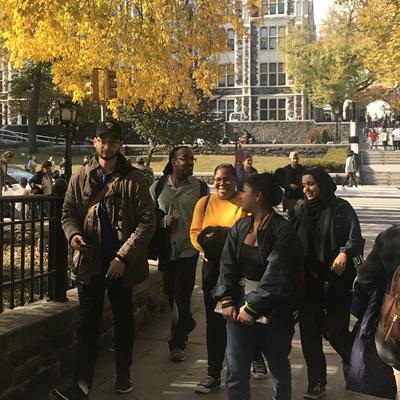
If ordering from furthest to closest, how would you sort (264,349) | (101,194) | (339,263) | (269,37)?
(269,37), (339,263), (101,194), (264,349)

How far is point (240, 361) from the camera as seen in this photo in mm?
3666

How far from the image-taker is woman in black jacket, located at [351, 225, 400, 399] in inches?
125

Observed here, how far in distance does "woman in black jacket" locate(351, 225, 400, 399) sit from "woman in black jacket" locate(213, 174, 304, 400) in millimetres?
388

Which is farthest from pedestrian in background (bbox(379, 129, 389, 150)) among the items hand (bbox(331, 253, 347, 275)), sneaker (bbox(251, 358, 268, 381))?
hand (bbox(331, 253, 347, 275))

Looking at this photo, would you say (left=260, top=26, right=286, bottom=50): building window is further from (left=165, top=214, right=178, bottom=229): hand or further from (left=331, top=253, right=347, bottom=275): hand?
(left=331, top=253, right=347, bottom=275): hand

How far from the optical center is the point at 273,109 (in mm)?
67125

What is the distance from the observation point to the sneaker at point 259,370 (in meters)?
4.96

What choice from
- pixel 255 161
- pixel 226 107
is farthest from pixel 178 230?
pixel 226 107

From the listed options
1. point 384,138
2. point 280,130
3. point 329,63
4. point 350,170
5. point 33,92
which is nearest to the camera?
point 350,170

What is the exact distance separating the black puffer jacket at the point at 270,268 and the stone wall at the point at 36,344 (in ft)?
5.19

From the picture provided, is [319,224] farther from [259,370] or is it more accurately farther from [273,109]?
[273,109]

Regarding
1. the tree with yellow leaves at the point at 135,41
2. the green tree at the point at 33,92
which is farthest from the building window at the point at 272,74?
the tree with yellow leaves at the point at 135,41

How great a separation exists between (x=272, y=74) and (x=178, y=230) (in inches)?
2515

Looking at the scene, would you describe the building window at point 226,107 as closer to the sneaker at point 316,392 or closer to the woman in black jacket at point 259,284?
the sneaker at point 316,392
